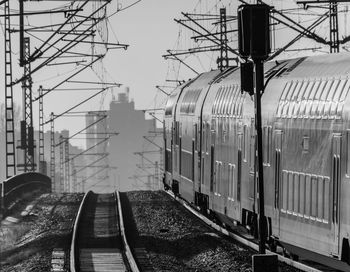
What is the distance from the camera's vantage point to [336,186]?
1752cm

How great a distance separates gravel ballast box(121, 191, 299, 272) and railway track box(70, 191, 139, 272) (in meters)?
0.46

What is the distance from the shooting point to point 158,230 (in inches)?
1211

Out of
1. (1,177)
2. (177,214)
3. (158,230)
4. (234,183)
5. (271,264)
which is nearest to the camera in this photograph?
(271,264)

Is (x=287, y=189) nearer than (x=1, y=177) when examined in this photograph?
Yes

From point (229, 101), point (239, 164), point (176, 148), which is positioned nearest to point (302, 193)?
point (239, 164)

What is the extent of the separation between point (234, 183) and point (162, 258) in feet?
8.89

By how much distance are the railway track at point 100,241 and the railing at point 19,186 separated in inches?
119

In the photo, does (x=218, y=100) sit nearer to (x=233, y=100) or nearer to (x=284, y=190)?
(x=233, y=100)

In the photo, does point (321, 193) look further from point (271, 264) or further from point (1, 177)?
point (1, 177)

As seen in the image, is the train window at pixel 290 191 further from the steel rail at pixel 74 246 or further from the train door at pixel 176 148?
the train door at pixel 176 148

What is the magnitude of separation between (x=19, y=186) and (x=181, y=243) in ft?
70.8

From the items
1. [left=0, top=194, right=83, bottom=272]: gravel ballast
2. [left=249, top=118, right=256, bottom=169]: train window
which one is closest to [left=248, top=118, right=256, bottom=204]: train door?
[left=249, top=118, right=256, bottom=169]: train window

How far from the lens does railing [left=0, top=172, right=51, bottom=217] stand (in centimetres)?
4147

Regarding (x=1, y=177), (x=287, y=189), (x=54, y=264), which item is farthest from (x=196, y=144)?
(x=1, y=177)
